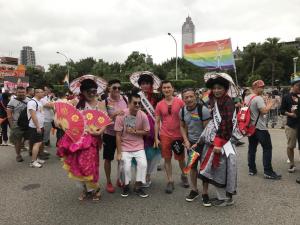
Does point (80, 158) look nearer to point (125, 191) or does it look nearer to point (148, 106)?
point (125, 191)

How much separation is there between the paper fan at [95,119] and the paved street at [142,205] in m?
1.15

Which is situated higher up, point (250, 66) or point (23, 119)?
point (250, 66)

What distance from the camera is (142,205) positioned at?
4.59 meters

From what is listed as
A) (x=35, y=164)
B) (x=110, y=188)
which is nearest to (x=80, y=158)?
(x=110, y=188)

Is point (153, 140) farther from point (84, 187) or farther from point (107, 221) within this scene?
point (107, 221)

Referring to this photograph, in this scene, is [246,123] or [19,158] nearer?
[246,123]

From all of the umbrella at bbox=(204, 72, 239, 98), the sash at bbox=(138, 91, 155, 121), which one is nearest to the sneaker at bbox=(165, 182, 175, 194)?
the sash at bbox=(138, 91, 155, 121)

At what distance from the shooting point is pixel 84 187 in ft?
16.2

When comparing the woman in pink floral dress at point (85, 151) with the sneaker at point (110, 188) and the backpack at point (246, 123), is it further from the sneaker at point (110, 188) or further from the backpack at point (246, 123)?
the backpack at point (246, 123)

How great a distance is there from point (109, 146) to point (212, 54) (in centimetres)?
959

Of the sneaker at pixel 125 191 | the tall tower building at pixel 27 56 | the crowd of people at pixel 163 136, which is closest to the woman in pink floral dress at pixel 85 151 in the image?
the crowd of people at pixel 163 136

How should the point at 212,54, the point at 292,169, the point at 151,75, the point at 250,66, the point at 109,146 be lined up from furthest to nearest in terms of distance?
the point at 250,66
the point at 212,54
the point at 292,169
the point at 151,75
the point at 109,146

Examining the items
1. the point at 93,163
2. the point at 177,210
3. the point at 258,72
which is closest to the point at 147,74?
the point at 93,163

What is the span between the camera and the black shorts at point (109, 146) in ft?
16.7
